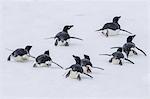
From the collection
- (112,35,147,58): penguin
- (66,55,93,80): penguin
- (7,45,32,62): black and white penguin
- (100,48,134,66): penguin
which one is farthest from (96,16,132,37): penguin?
(66,55,93,80): penguin

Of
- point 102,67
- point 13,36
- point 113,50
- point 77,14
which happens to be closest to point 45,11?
point 77,14

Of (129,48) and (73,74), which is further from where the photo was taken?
(129,48)

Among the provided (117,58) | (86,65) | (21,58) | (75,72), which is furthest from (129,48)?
(21,58)

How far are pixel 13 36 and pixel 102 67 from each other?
1.12 m

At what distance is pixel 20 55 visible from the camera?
398 cm

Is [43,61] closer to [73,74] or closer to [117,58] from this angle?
[73,74]

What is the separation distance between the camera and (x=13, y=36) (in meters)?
4.65

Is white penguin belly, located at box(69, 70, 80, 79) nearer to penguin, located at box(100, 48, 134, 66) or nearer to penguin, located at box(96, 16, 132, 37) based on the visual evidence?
penguin, located at box(100, 48, 134, 66)

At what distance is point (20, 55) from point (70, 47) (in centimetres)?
55

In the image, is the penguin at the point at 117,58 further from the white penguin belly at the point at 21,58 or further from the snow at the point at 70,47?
the white penguin belly at the point at 21,58

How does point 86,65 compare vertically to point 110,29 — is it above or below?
below

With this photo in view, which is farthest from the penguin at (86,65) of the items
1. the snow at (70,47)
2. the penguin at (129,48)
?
the penguin at (129,48)

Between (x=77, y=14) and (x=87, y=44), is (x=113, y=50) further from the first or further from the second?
(x=77, y=14)

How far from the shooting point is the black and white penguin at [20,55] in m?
3.98
